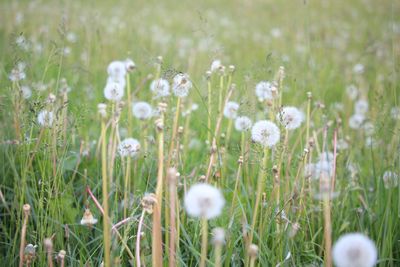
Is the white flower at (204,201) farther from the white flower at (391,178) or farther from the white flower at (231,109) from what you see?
the white flower at (231,109)

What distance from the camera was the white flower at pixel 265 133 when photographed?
1.41 metres

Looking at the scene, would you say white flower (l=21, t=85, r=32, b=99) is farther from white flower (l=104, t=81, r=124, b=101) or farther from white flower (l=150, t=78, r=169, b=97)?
white flower (l=150, t=78, r=169, b=97)

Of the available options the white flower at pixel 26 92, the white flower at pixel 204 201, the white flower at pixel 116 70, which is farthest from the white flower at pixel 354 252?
the white flower at pixel 116 70

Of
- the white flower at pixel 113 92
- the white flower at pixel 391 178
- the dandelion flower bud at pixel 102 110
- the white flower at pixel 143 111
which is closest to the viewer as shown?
the dandelion flower bud at pixel 102 110

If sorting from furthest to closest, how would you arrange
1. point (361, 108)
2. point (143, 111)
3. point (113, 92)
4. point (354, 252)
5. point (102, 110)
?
point (361, 108) → point (143, 111) → point (113, 92) → point (102, 110) → point (354, 252)

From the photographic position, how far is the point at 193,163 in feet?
6.39

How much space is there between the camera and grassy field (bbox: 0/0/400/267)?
4.09 ft

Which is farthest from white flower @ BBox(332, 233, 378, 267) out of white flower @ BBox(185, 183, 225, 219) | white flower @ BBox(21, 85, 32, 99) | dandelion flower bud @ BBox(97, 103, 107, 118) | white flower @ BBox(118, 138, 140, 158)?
white flower @ BBox(21, 85, 32, 99)

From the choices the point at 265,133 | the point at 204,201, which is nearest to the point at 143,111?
the point at 265,133

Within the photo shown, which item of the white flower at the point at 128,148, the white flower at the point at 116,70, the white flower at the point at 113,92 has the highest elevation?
the white flower at the point at 116,70

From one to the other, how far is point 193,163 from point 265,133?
59 centimetres

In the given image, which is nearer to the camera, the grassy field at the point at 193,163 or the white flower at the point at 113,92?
the grassy field at the point at 193,163

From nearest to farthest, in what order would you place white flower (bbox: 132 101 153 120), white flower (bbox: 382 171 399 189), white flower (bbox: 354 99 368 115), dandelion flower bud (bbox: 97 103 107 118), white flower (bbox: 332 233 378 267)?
white flower (bbox: 332 233 378 267) → dandelion flower bud (bbox: 97 103 107 118) → white flower (bbox: 382 171 399 189) → white flower (bbox: 132 101 153 120) → white flower (bbox: 354 99 368 115)

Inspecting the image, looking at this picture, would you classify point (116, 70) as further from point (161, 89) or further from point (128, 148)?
point (128, 148)
